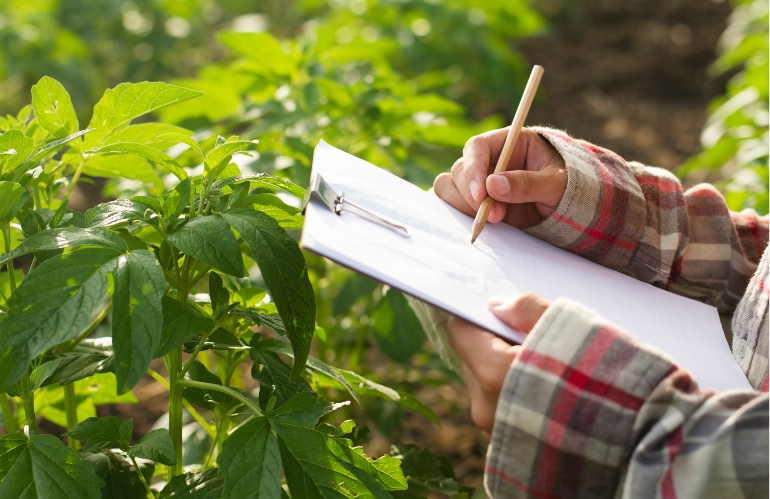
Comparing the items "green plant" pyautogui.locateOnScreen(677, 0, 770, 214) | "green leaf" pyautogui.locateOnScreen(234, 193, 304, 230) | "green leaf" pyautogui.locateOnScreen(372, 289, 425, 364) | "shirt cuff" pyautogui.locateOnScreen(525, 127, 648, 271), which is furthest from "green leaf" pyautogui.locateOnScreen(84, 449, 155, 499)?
"green plant" pyautogui.locateOnScreen(677, 0, 770, 214)

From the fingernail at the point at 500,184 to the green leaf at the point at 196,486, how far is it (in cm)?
54

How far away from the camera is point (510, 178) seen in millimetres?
1080

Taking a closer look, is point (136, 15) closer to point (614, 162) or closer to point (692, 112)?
point (692, 112)

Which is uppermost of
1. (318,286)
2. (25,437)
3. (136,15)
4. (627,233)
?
(627,233)

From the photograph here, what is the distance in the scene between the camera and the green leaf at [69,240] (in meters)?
0.83

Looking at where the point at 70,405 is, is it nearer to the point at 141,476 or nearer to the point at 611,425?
the point at 141,476

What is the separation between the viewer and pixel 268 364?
1.03m

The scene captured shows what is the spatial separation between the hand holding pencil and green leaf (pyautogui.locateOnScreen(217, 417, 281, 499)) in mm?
434

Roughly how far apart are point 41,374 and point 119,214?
0.73ft

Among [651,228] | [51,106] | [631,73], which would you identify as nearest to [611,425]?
[651,228]

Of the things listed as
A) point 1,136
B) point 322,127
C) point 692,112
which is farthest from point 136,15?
point 1,136

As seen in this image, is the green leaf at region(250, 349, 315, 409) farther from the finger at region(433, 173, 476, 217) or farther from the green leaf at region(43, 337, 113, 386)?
the finger at region(433, 173, 476, 217)

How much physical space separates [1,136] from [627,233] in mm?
913

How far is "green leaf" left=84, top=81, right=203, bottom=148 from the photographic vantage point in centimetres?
106
